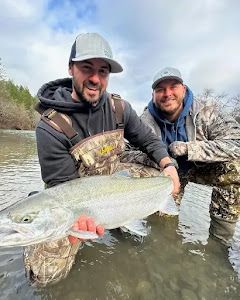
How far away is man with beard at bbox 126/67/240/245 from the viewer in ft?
14.1

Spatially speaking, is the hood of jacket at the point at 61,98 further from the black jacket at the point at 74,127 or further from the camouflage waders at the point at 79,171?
the camouflage waders at the point at 79,171

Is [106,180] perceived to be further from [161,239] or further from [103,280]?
[161,239]

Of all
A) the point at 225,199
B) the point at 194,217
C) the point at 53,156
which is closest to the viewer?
the point at 53,156

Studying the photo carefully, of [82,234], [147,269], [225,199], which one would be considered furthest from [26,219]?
[225,199]

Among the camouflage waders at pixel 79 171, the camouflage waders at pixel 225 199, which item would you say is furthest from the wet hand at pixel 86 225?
the camouflage waders at pixel 225 199

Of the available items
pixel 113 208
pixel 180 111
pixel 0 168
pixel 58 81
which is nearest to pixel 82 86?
pixel 58 81

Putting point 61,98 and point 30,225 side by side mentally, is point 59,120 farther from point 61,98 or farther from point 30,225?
point 30,225

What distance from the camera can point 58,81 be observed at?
404 centimetres

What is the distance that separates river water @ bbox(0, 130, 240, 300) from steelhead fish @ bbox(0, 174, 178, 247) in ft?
2.12

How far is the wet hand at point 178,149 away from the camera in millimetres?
4418

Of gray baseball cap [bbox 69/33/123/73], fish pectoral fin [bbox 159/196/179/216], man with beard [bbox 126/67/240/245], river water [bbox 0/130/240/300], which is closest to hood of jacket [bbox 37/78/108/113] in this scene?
gray baseball cap [bbox 69/33/123/73]

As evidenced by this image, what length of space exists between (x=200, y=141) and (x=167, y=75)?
105 cm

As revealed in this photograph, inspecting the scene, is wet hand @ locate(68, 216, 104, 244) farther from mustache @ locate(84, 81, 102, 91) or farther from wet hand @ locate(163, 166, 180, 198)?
mustache @ locate(84, 81, 102, 91)

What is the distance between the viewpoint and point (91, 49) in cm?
336
